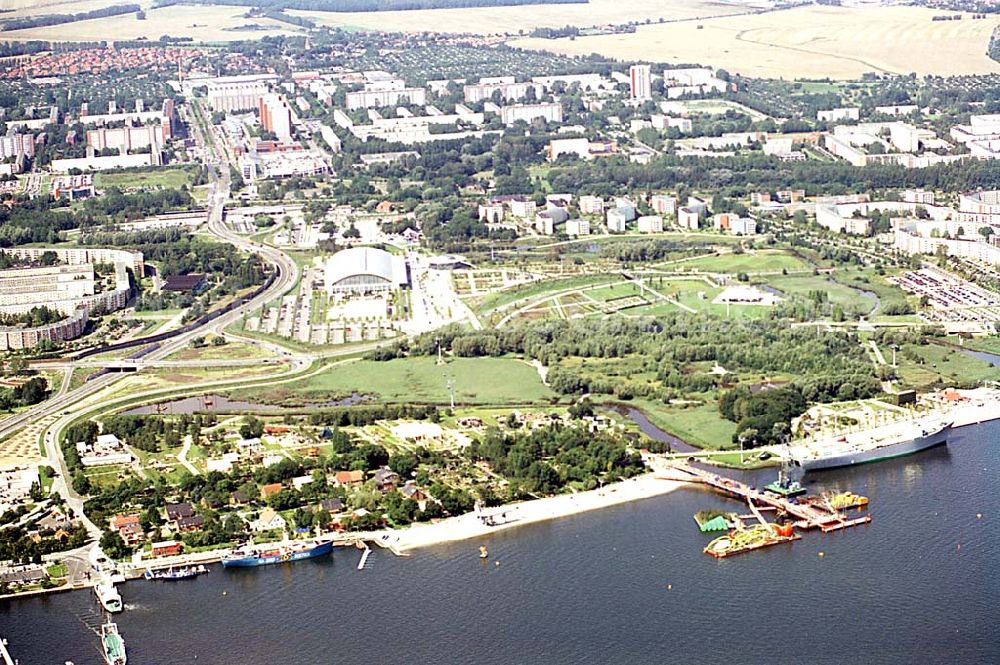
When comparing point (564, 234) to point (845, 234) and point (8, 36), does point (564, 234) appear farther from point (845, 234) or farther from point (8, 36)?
point (8, 36)

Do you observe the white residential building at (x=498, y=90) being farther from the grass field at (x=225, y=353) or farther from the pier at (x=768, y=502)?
the pier at (x=768, y=502)

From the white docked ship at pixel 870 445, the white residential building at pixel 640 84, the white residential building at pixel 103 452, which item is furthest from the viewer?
the white residential building at pixel 640 84

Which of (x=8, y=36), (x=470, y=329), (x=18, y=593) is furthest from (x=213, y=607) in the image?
(x=8, y=36)

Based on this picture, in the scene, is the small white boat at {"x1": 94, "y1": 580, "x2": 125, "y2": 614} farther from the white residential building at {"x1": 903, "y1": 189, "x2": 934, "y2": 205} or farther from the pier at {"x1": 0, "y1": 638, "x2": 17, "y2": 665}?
the white residential building at {"x1": 903, "y1": 189, "x2": 934, "y2": 205}

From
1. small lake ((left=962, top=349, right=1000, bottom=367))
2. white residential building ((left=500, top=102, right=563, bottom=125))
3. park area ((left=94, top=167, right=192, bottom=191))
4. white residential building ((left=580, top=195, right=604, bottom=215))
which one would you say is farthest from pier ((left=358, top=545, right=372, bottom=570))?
white residential building ((left=500, top=102, right=563, bottom=125))

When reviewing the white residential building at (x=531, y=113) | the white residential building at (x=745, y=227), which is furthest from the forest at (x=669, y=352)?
the white residential building at (x=531, y=113)

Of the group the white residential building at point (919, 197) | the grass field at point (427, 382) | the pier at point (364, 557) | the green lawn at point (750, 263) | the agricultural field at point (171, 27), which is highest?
the agricultural field at point (171, 27)
